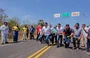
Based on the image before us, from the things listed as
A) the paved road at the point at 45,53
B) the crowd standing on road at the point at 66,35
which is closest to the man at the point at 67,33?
the crowd standing on road at the point at 66,35

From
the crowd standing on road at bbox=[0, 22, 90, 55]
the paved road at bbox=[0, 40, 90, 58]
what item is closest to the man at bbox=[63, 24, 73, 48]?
the crowd standing on road at bbox=[0, 22, 90, 55]

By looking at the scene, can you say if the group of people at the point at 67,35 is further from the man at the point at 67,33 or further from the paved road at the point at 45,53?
the paved road at the point at 45,53

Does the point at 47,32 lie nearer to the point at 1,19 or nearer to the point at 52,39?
the point at 52,39

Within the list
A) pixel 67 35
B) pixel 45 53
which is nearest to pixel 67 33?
pixel 67 35

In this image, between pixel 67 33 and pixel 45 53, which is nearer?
pixel 45 53

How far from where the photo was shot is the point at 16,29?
23391 millimetres

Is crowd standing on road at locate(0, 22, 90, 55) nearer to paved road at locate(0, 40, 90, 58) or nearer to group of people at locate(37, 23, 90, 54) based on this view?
group of people at locate(37, 23, 90, 54)

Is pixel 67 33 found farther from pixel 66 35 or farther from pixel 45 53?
pixel 45 53

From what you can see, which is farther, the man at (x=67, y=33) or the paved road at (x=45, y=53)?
the man at (x=67, y=33)

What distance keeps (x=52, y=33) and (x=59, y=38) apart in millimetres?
1955

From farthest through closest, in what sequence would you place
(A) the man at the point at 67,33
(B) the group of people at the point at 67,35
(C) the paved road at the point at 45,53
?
1. (A) the man at the point at 67,33
2. (B) the group of people at the point at 67,35
3. (C) the paved road at the point at 45,53

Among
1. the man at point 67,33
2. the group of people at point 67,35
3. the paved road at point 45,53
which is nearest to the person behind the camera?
the paved road at point 45,53

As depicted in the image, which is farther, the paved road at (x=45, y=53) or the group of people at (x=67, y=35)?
the group of people at (x=67, y=35)

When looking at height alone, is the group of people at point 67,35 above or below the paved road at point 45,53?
above
